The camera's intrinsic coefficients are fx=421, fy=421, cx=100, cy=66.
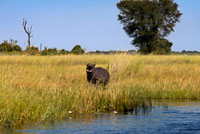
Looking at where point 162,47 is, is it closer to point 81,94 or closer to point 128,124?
point 81,94

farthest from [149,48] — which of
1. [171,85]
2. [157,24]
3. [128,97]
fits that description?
[128,97]

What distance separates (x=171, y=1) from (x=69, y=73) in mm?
30849

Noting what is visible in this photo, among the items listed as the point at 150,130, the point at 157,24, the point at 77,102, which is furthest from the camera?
the point at 157,24

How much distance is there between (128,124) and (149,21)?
36.3 meters

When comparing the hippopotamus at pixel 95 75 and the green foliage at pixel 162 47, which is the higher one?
the green foliage at pixel 162 47

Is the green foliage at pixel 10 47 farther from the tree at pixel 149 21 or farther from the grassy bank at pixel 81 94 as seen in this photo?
the grassy bank at pixel 81 94

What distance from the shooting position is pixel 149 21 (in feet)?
145

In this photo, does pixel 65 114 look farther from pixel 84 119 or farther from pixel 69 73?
pixel 69 73

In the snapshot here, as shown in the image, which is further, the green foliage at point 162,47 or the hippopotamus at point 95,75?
the green foliage at point 162,47

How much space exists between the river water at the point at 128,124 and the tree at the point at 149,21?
Result: 113 ft

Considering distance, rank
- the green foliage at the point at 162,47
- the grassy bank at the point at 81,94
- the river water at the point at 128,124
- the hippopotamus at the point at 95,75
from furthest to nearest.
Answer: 1. the green foliage at the point at 162,47
2. the hippopotamus at the point at 95,75
3. the grassy bank at the point at 81,94
4. the river water at the point at 128,124

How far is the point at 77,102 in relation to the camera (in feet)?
32.4

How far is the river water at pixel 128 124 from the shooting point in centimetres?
774

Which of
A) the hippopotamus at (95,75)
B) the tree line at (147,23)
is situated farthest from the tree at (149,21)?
the hippopotamus at (95,75)
